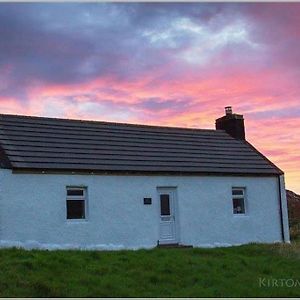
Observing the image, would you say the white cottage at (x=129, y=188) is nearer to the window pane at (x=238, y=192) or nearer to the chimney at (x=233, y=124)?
the window pane at (x=238, y=192)

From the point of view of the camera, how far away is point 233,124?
27.8 m

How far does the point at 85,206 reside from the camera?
20.3 m

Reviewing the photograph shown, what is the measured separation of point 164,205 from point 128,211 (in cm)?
179

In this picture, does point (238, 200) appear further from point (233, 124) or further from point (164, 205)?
point (233, 124)

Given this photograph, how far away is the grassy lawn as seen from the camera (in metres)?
12.6

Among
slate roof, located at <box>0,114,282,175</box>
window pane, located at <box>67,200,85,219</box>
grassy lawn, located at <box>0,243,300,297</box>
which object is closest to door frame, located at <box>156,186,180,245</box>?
slate roof, located at <box>0,114,282,175</box>

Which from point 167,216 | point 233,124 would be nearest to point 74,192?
point 167,216

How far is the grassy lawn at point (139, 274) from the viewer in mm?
12570

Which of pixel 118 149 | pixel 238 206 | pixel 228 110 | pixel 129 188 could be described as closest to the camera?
pixel 129 188

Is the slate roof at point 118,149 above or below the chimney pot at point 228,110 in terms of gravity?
below

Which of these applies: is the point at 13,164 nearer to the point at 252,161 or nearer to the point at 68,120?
the point at 68,120

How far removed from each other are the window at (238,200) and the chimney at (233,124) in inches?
163

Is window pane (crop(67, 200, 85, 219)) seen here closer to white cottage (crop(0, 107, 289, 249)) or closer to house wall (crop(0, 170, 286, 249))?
white cottage (crop(0, 107, 289, 249))

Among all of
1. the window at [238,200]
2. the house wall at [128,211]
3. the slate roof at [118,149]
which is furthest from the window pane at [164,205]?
the window at [238,200]
